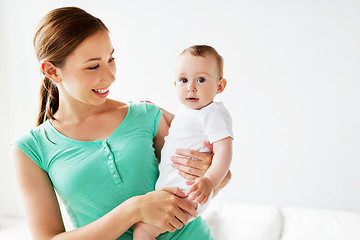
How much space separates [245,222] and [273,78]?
3.23ft

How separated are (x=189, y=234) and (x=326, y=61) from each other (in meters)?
1.73

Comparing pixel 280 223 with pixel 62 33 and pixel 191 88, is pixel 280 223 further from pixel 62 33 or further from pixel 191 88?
pixel 62 33

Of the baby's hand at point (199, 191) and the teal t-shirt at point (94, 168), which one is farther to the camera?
the teal t-shirt at point (94, 168)

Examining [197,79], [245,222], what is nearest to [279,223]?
[245,222]

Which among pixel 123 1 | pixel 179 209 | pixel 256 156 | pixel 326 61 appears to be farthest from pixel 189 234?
pixel 123 1

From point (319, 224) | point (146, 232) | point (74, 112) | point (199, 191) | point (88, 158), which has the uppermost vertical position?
point (74, 112)

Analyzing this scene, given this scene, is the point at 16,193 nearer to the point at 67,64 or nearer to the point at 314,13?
the point at 67,64

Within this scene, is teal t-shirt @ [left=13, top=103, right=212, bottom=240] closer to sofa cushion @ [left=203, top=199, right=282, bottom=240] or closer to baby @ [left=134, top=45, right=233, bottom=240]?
baby @ [left=134, top=45, right=233, bottom=240]

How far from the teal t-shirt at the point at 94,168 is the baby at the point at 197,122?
9 cm

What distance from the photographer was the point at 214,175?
1.25 meters

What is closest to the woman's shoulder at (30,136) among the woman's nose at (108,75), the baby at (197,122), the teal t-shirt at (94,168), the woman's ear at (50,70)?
the teal t-shirt at (94,168)

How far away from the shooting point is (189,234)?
4.53 ft

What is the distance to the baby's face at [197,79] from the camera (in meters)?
1.34

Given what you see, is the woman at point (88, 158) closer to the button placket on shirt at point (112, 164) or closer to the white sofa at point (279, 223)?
the button placket on shirt at point (112, 164)
